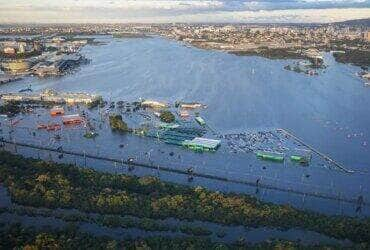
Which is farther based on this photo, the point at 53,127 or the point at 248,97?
the point at 248,97

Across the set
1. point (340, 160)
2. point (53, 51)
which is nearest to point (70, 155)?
point (340, 160)

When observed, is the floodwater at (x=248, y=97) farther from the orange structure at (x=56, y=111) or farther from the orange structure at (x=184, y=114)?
the orange structure at (x=56, y=111)

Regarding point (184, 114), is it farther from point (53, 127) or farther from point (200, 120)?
point (53, 127)

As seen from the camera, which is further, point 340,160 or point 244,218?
point 340,160

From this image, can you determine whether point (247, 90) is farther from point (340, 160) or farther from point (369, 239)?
point (369, 239)

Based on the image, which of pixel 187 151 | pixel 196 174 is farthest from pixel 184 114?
pixel 196 174

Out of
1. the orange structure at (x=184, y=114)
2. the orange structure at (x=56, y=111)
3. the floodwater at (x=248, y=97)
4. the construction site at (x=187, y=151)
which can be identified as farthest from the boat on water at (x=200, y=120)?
the orange structure at (x=56, y=111)

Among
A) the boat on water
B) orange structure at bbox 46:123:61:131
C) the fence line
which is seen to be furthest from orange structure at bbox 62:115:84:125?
the boat on water
